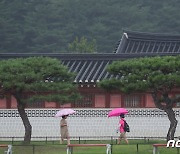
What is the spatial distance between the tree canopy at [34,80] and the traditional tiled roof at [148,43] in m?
13.0

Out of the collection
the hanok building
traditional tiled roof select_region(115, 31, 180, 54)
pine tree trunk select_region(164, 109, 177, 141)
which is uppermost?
traditional tiled roof select_region(115, 31, 180, 54)

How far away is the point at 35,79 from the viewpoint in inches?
1118

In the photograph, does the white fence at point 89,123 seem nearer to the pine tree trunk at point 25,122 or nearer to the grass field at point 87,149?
the pine tree trunk at point 25,122

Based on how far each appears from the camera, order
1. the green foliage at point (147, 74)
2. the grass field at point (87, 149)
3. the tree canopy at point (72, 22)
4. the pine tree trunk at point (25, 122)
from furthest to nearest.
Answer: the tree canopy at point (72, 22)
the pine tree trunk at point (25, 122)
the green foliage at point (147, 74)
the grass field at point (87, 149)

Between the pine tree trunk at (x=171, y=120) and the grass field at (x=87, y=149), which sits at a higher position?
the pine tree trunk at (x=171, y=120)

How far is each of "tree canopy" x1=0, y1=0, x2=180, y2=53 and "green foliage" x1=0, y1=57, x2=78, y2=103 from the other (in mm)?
44618

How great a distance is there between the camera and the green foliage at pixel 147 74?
27.3 meters

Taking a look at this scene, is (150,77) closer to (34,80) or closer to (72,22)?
(34,80)

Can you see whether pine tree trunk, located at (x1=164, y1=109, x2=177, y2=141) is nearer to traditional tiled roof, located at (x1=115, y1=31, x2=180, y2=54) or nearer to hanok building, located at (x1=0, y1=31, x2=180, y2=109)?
hanok building, located at (x1=0, y1=31, x2=180, y2=109)

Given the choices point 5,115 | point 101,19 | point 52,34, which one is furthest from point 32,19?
point 5,115

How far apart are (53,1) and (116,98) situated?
1874 inches

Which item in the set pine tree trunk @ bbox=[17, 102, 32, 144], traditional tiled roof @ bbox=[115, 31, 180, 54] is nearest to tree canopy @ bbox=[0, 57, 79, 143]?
pine tree trunk @ bbox=[17, 102, 32, 144]

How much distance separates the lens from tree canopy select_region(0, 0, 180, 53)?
75312 mm

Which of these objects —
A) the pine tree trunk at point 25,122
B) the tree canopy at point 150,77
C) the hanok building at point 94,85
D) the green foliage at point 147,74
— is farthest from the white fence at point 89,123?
the green foliage at point 147,74
